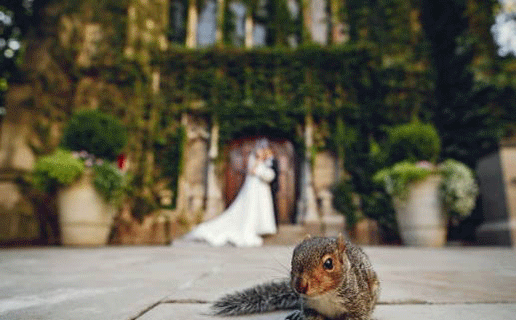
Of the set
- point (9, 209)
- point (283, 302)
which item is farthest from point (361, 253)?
point (9, 209)

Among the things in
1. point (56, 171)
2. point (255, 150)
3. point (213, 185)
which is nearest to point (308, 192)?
point (255, 150)

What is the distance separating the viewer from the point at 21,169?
695 cm

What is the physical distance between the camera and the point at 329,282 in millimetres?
1034

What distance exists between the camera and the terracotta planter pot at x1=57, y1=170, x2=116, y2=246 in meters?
6.36

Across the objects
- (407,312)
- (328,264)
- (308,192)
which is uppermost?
(308,192)

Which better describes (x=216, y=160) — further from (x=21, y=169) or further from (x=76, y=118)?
(x=21, y=169)

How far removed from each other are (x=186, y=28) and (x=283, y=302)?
898cm

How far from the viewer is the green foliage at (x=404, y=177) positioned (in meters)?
6.51

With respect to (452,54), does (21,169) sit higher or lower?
lower

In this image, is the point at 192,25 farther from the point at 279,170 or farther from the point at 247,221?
the point at 247,221

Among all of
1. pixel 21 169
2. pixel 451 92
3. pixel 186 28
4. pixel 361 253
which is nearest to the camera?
pixel 361 253

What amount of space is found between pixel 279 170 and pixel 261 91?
1958 mm

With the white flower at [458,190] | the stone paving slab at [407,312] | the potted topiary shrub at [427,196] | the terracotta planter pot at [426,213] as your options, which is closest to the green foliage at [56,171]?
the stone paving slab at [407,312]

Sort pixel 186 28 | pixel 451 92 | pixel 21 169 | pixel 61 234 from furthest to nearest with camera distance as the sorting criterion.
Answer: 1. pixel 186 28
2. pixel 451 92
3. pixel 21 169
4. pixel 61 234
